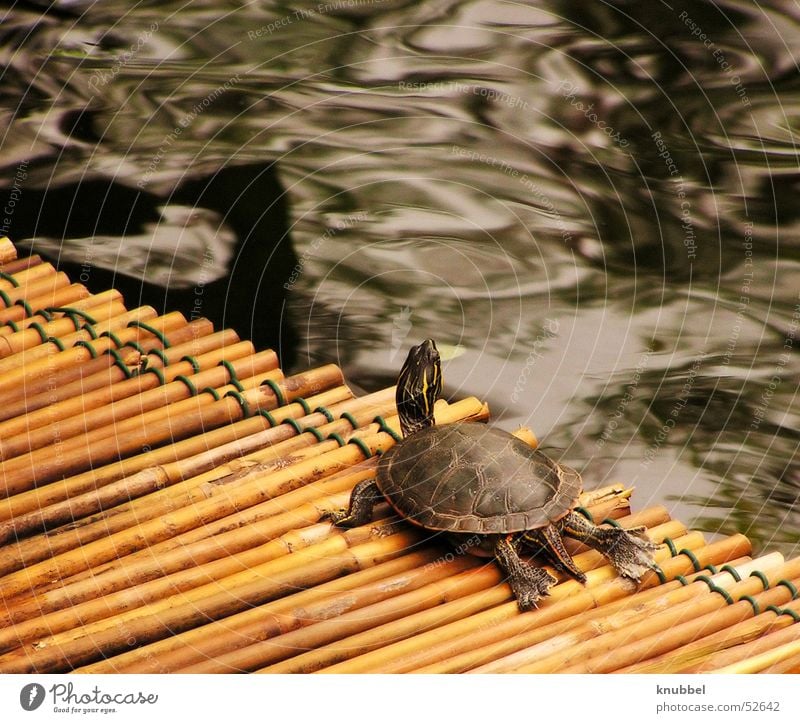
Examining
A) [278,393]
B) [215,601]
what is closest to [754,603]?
[215,601]

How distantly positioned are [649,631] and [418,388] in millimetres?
587

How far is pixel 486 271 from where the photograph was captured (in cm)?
276

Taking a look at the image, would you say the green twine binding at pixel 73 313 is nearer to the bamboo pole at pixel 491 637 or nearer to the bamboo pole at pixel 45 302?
the bamboo pole at pixel 45 302

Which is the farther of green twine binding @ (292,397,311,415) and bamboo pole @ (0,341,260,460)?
green twine binding @ (292,397,311,415)

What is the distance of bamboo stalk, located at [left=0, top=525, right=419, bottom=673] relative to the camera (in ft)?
5.44

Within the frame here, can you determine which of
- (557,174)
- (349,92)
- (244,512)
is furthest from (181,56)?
(244,512)

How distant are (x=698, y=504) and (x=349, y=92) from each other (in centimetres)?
159

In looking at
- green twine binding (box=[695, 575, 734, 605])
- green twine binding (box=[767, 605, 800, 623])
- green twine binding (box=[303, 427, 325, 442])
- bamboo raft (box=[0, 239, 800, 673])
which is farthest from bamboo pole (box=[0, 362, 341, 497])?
green twine binding (box=[767, 605, 800, 623])

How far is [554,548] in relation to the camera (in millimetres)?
1832

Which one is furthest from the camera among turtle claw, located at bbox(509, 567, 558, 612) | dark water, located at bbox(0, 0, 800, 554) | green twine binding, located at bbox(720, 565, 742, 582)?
dark water, located at bbox(0, 0, 800, 554)

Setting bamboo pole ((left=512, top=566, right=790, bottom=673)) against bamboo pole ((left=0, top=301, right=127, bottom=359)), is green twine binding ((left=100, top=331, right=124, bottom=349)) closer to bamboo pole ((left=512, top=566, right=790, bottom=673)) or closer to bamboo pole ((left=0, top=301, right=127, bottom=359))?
bamboo pole ((left=0, top=301, right=127, bottom=359))

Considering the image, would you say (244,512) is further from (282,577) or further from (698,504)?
(698,504)

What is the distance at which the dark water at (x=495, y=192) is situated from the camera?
249cm

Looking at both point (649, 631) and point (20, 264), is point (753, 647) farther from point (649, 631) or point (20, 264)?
point (20, 264)
